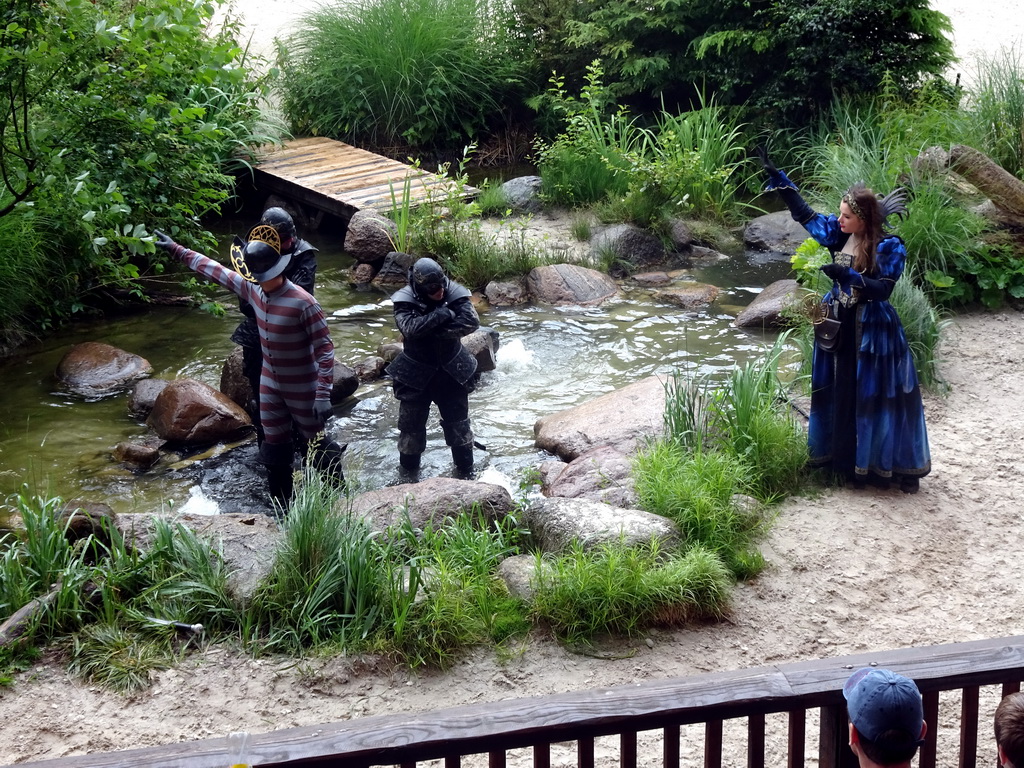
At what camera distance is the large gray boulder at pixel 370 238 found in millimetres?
10773

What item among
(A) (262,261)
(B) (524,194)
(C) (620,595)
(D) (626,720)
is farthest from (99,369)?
(D) (626,720)

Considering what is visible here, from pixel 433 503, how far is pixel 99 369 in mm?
4206

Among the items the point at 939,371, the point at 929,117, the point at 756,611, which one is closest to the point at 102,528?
the point at 756,611

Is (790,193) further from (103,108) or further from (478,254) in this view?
(478,254)

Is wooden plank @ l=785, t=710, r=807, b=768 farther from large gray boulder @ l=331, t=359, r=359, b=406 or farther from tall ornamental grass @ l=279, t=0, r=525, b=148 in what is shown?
tall ornamental grass @ l=279, t=0, r=525, b=148

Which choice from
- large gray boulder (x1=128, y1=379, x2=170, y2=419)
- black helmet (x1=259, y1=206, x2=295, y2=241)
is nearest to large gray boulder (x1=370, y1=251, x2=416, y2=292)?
large gray boulder (x1=128, y1=379, x2=170, y2=419)

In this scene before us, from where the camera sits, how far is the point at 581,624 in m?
4.67

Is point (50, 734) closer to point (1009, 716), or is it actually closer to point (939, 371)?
point (1009, 716)

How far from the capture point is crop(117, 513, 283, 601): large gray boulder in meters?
4.76

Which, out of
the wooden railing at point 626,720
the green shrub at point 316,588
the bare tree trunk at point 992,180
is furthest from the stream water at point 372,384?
the wooden railing at point 626,720

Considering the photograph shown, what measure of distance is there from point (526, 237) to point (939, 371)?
4985 mm

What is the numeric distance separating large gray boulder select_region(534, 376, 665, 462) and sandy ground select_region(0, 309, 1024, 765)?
137 centimetres

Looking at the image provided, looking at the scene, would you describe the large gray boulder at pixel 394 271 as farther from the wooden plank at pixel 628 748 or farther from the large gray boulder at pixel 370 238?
the wooden plank at pixel 628 748

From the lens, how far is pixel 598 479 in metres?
6.11
